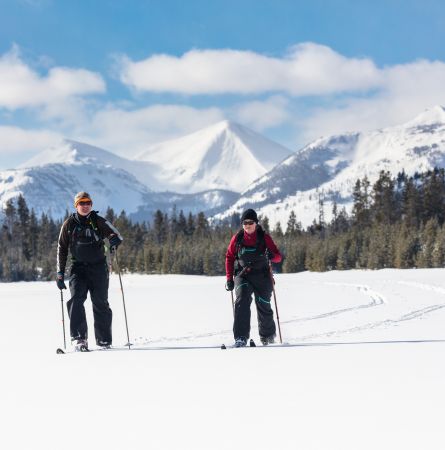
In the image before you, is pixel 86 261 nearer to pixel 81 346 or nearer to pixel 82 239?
pixel 82 239

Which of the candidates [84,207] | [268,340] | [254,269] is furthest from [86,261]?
[268,340]

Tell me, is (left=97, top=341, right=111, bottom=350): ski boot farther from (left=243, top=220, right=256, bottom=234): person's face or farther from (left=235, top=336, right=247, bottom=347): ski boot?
(left=243, top=220, right=256, bottom=234): person's face

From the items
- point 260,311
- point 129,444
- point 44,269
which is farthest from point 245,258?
point 44,269

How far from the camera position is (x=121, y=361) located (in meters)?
7.48

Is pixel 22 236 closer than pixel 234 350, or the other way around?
pixel 234 350

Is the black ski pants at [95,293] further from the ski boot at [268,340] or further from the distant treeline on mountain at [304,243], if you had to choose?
the distant treeline on mountain at [304,243]

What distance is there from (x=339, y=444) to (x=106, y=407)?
7.07ft

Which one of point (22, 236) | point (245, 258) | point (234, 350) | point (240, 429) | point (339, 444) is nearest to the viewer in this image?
point (339, 444)

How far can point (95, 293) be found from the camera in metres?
9.81

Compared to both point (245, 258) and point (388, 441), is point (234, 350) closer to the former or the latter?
point (245, 258)

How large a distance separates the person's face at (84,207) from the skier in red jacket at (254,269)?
2500 millimetres

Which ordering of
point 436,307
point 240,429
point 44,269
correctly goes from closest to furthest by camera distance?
point 240,429
point 436,307
point 44,269

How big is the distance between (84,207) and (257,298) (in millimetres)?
3370

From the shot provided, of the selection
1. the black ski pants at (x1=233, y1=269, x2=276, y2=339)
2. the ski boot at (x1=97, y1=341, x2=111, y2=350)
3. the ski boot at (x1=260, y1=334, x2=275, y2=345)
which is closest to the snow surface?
the ski boot at (x1=260, y1=334, x2=275, y2=345)
